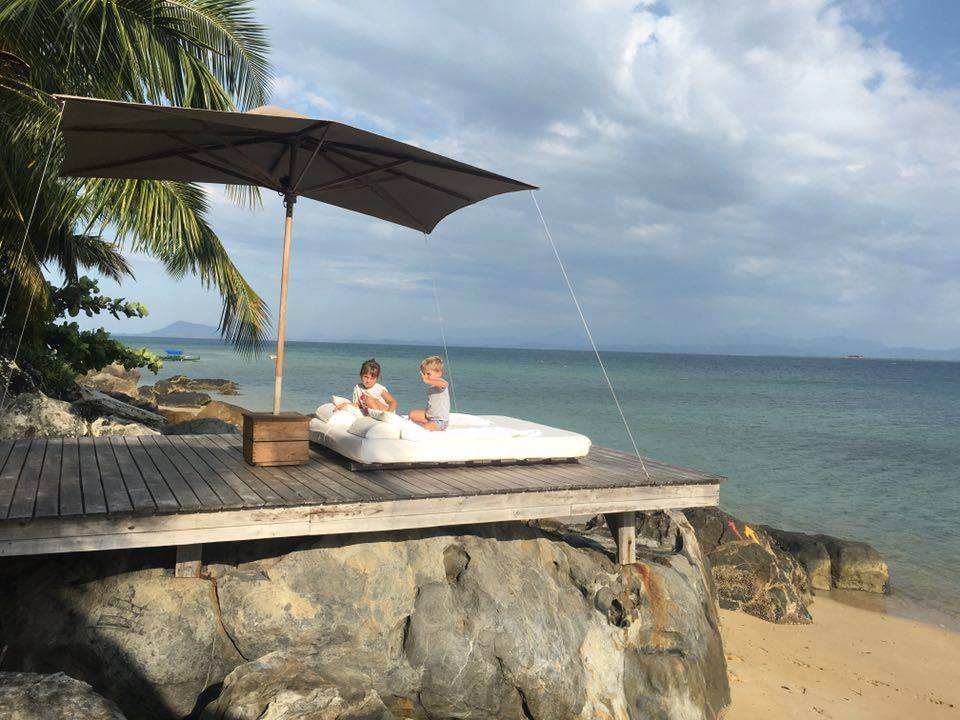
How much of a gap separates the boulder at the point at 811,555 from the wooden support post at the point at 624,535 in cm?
567

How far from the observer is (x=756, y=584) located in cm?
942

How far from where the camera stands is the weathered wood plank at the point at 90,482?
4.45 metres

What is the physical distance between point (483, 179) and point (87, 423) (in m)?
7.27

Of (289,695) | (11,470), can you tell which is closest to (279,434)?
(11,470)

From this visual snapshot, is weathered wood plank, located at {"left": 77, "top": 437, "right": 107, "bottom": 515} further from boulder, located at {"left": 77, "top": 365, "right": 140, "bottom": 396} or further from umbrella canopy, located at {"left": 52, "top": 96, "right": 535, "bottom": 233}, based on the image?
boulder, located at {"left": 77, "top": 365, "right": 140, "bottom": 396}

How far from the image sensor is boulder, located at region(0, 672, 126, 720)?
3.46 m

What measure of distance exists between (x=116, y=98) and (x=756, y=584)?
10.4 metres

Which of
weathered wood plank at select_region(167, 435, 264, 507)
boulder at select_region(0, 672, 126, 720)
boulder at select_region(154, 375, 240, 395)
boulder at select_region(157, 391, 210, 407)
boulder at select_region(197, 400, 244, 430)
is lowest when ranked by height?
boulder at select_region(154, 375, 240, 395)

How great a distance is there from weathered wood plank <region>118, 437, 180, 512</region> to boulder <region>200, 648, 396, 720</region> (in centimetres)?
111

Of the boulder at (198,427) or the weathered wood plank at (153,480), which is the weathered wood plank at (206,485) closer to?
the weathered wood plank at (153,480)

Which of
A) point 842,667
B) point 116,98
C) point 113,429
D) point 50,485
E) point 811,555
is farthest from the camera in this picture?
point 811,555

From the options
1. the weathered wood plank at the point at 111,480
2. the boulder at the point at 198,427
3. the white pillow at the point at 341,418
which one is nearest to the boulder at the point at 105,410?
the boulder at the point at 198,427

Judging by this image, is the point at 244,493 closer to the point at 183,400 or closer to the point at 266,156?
the point at 266,156

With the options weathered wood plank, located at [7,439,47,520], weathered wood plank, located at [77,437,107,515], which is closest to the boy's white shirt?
weathered wood plank, located at [77,437,107,515]
